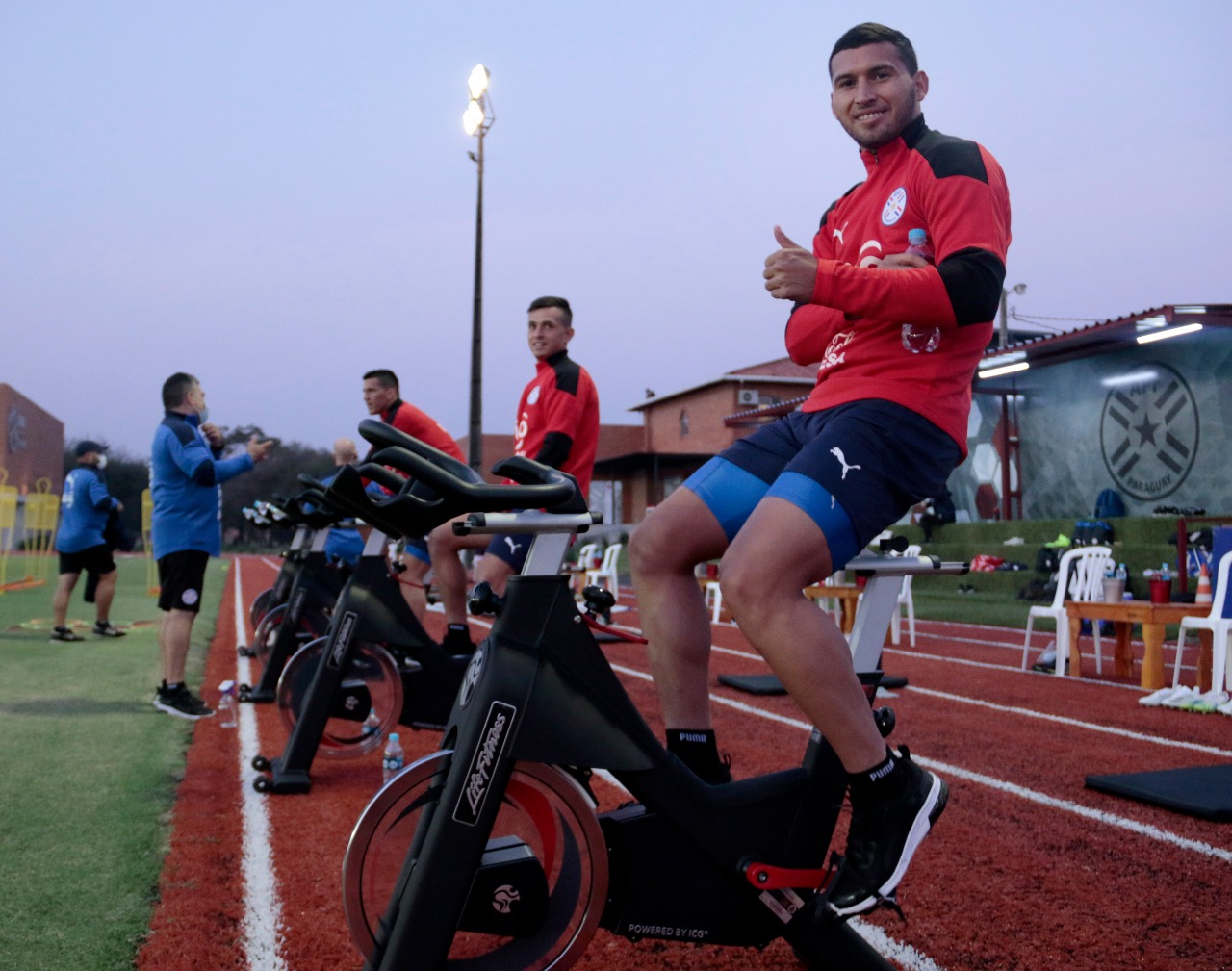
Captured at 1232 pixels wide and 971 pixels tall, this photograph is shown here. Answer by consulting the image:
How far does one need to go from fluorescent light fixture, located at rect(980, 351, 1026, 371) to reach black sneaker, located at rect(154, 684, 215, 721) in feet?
50.9

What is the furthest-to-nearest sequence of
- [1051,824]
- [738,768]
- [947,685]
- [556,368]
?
[947,685]
[556,368]
[738,768]
[1051,824]

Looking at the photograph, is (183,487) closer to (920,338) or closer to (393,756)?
(393,756)

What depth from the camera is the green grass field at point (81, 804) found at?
260 centimetres

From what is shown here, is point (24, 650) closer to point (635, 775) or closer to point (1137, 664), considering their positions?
point (635, 775)

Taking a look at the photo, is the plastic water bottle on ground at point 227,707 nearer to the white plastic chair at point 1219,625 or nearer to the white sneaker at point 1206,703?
the white sneaker at point 1206,703

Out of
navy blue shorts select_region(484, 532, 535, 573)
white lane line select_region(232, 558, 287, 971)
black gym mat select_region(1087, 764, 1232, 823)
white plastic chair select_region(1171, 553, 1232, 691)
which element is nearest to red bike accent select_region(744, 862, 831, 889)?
white lane line select_region(232, 558, 287, 971)

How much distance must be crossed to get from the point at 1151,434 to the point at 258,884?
688 inches

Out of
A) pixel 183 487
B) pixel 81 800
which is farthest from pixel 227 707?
pixel 81 800

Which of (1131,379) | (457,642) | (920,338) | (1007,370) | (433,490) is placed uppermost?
(1007,370)

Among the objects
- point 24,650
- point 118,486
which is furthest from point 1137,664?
point 118,486

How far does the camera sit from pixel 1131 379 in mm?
17469

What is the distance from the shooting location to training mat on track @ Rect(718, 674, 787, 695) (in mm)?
6801

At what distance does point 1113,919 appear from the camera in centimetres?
270

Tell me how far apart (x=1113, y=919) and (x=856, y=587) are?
273 inches
